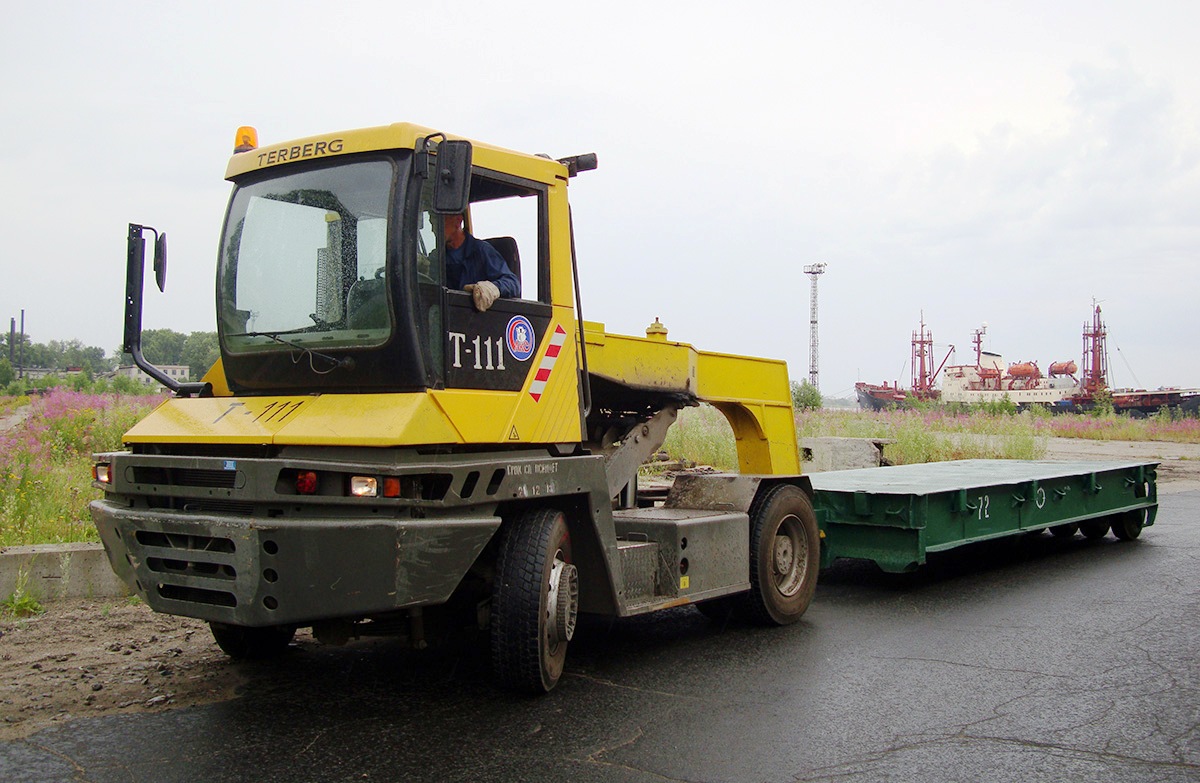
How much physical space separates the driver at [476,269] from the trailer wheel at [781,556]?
2956 mm

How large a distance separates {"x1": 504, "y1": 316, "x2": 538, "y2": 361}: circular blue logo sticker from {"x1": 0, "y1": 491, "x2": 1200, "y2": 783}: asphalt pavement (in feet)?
6.15

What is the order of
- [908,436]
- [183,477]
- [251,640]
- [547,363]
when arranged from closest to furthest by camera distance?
1. [183,477]
2. [547,363]
3. [251,640]
4. [908,436]

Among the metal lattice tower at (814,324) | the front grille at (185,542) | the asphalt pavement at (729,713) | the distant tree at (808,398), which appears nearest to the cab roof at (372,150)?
the front grille at (185,542)

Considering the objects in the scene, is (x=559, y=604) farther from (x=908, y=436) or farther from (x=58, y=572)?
(x=908, y=436)

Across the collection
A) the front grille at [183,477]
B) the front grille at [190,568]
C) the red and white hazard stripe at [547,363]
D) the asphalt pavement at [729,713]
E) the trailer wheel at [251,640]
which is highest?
the red and white hazard stripe at [547,363]

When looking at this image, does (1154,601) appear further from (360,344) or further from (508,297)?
(360,344)

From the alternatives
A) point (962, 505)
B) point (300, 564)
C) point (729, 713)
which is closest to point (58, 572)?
point (300, 564)

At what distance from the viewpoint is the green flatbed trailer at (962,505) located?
870 cm

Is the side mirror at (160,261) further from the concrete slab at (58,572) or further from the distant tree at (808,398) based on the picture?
the distant tree at (808,398)

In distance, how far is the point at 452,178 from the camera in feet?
16.1

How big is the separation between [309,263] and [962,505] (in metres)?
6.20

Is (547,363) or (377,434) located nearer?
(377,434)

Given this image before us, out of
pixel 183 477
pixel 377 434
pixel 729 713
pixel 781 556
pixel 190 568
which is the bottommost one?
pixel 729 713

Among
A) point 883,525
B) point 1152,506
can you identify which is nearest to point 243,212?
point 883,525
